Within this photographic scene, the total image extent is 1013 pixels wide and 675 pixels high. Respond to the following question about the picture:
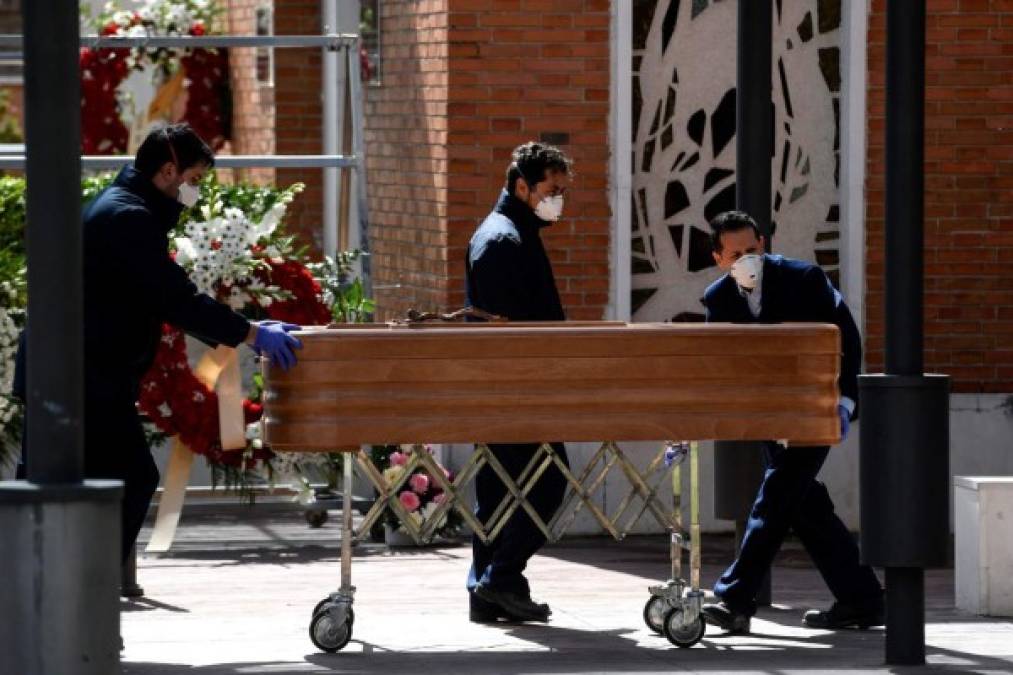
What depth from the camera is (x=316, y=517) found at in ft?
45.4

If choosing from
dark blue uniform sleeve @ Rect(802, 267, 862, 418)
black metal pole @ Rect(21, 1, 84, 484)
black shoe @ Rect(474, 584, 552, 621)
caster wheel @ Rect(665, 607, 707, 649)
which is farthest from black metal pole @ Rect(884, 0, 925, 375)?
black metal pole @ Rect(21, 1, 84, 484)

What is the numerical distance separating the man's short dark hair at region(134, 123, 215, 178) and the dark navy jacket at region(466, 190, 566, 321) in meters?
1.44

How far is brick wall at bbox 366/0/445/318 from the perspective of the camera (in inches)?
536

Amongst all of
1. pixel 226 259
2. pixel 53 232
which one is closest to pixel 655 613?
pixel 226 259

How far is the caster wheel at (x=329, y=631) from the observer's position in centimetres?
946

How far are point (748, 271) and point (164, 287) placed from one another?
7.10 feet

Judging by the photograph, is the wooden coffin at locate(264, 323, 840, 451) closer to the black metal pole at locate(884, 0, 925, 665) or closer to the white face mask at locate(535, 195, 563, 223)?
the black metal pole at locate(884, 0, 925, 665)

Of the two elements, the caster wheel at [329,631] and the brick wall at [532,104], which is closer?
the caster wheel at [329,631]

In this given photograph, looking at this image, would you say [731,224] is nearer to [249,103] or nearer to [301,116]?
[301,116]

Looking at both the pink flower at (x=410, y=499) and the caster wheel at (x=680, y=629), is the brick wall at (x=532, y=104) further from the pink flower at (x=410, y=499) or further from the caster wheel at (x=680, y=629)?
the caster wheel at (x=680, y=629)

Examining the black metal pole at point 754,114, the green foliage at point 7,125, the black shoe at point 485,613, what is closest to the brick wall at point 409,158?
the black metal pole at point 754,114

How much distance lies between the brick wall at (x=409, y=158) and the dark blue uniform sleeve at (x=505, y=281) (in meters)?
3.22

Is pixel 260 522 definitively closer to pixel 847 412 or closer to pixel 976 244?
pixel 976 244

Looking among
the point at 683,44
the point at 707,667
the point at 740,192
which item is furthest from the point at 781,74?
the point at 707,667
